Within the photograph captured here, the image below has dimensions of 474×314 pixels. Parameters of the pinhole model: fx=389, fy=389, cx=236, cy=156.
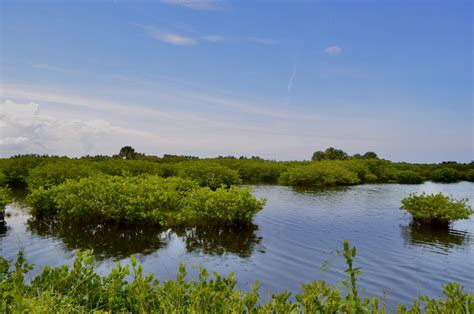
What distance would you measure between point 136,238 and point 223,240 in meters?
3.88

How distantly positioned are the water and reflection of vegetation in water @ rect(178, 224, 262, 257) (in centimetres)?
4

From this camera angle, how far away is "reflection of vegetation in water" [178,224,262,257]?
15723 mm

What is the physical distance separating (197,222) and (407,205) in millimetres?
12147

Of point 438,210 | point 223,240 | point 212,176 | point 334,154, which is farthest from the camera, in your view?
point 334,154

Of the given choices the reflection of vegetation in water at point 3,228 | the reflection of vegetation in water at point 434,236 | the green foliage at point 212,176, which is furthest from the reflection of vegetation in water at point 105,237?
the green foliage at point 212,176

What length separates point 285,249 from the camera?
53.0ft

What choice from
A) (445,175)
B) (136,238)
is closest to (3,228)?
(136,238)

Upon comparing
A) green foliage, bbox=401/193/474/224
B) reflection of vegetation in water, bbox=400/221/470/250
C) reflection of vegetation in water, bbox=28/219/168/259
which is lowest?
reflection of vegetation in water, bbox=28/219/168/259

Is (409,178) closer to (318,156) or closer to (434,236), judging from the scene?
(318,156)

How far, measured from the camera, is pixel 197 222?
19.8m

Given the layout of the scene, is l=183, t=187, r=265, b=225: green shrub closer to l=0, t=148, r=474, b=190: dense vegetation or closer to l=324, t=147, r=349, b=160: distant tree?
l=0, t=148, r=474, b=190: dense vegetation

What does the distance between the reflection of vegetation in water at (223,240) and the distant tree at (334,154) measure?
6726cm

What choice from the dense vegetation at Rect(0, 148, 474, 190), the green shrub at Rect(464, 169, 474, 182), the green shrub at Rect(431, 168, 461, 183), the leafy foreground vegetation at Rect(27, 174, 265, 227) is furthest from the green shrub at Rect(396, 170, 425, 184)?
the leafy foreground vegetation at Rect(27, 174, 265, 227)

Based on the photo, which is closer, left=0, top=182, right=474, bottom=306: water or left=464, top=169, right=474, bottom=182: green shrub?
left=0, top=182, right=474, bottom=306: water
